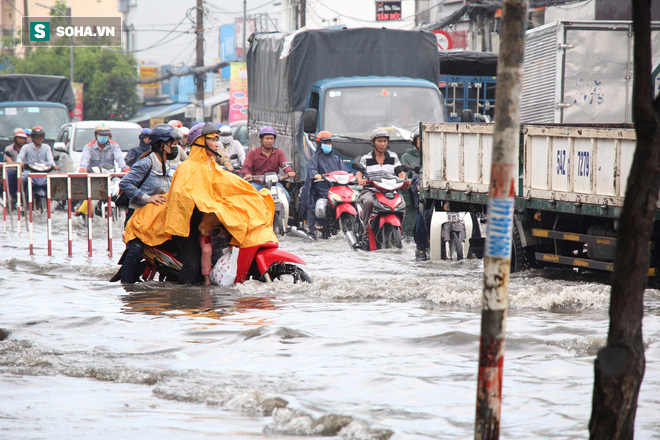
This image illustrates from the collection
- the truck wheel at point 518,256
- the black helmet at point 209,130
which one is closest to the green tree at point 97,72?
the truck wheel at point 518,256

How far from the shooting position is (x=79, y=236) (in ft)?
57.4

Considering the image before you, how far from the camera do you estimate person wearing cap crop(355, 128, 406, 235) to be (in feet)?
45.0

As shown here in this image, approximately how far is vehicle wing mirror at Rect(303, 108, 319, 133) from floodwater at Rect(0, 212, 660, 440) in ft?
17.9

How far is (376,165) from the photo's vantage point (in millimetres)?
13844

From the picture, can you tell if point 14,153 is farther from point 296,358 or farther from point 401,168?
point 296,358

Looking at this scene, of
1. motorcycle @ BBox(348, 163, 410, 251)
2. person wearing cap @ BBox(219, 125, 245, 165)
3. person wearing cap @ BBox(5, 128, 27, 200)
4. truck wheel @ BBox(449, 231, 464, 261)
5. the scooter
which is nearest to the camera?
truck wheel @ BBox(449, 231, 464, 261)

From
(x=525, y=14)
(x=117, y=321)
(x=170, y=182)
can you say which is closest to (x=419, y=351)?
(x=117, y=321)

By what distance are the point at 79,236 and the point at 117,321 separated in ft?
31.5

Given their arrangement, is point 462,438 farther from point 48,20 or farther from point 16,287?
point 48,20

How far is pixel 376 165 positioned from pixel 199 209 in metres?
5.07

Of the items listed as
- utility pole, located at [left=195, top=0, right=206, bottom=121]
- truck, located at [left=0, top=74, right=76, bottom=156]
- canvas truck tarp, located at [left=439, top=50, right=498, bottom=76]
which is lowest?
truck, located at [left=0, top=74, right=76, bottom=156]

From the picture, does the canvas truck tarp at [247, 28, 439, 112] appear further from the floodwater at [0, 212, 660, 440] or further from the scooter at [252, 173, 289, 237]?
the floodwater at [0, 212, 660, 440]

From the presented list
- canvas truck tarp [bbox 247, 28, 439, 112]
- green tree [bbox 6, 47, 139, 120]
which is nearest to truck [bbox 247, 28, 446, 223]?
canvas truck tarp [bbox 247, 28, 439, 112]

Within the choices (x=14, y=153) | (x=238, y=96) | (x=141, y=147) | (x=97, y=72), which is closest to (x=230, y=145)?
(x=141, y=147)
